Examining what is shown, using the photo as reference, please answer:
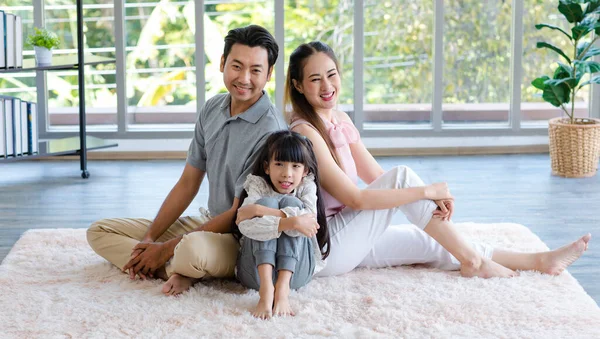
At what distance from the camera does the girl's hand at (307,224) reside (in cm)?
250

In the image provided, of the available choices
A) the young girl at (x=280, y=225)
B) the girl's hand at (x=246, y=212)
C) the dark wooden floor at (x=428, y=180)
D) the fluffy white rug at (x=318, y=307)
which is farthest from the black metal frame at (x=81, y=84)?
the girl's hand at (x=246, y=212)

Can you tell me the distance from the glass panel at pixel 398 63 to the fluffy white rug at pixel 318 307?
2.73 metres

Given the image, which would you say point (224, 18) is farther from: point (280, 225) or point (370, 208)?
point (280, 225)

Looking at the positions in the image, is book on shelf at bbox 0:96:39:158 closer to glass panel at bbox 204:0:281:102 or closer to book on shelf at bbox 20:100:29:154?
book on shelf at bbox 20:100:29:154

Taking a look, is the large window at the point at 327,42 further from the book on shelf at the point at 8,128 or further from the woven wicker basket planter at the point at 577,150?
the book on shelf at the point at 8,128

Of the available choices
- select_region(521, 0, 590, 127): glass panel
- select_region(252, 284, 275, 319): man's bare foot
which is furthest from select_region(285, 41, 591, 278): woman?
select_region(521, 0, 590, 127): glass panel

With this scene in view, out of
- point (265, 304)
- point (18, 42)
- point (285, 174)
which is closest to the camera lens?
point (265, 304)

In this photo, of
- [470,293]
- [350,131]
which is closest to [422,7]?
[350,131]

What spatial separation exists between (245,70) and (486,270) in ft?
3.33

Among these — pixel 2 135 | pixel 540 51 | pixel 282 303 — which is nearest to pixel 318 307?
pixel 282 303

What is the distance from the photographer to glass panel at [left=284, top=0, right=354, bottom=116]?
5.43 m

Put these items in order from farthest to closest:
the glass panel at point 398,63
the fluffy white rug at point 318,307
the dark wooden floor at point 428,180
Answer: the glass panel at point 398,63
the dark wooden floor at point 428,180
the fluffy white rug at point 318,307

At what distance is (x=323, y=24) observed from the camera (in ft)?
17.9

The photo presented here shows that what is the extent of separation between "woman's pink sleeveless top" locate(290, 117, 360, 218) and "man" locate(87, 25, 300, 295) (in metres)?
0.16
